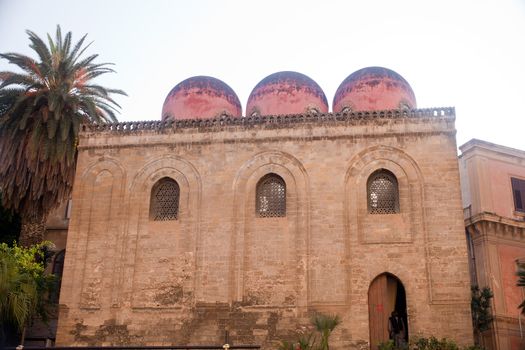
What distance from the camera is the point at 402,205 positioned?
723 inches

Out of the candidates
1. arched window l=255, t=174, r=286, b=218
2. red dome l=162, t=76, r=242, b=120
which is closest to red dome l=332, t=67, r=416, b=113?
red dome l=162, t=76, r=242, b=120

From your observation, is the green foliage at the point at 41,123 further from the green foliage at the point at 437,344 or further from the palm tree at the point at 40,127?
the green foliage at the point at 437,344

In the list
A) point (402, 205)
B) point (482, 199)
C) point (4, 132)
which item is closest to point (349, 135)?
point (402, 205)

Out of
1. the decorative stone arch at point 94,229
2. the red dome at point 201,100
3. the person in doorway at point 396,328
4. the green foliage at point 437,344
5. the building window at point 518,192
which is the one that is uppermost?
the red dome at point 201,100

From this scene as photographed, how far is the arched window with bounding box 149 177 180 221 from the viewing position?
64.5 feet

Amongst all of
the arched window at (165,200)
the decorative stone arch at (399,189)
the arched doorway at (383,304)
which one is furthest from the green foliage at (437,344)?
the arched window at (165,200)

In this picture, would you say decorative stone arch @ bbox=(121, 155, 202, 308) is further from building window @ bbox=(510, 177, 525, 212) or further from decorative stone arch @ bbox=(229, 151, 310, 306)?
building window @ bbox=(510, 177, 525, 212)

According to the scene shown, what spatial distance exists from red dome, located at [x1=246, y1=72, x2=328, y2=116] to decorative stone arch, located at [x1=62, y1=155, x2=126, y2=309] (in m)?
5.17

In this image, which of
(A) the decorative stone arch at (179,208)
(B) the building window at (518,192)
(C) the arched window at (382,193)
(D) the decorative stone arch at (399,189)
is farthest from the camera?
(B) the building window at (518,192)

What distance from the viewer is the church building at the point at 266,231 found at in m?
17.7

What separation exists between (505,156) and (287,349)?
13.6 metres

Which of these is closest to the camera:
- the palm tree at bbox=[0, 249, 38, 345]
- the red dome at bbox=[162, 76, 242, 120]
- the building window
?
the palm tree at bbox=[0, 249, 38, 345]

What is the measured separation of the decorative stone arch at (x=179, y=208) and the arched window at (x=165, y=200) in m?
0.16

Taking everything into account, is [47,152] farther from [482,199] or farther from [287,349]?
[482,199]
